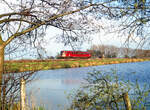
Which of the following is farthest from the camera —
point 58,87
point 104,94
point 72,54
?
point 58,87

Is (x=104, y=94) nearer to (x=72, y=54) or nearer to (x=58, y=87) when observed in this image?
(x=72, y=54)

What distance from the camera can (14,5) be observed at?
9.87 ft

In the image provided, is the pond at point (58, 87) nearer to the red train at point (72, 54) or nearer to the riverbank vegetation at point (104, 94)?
the riverbank vegetation at point (104, 94)

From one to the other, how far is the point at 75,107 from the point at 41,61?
1.69m

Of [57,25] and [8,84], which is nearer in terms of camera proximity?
[8,84]

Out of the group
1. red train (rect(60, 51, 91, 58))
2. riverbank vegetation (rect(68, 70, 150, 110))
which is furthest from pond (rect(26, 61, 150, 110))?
red train (rect(60, 51, 91, 58))

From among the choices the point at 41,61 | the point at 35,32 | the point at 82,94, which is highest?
the point at 35,32

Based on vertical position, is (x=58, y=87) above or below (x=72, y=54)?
below

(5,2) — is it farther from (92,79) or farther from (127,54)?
(92,79)

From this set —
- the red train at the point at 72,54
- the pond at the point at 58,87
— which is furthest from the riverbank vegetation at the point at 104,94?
the red train at the point at 72,54

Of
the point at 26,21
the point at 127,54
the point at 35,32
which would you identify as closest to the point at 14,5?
the point at 26,21

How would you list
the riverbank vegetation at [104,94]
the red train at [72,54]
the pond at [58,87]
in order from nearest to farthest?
the red train at [72,54]
the riverbank vegetation at [104,94]
the pond at [58,87]

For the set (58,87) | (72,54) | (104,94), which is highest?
(72,54)

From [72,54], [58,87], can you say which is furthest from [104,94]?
[58,87]
